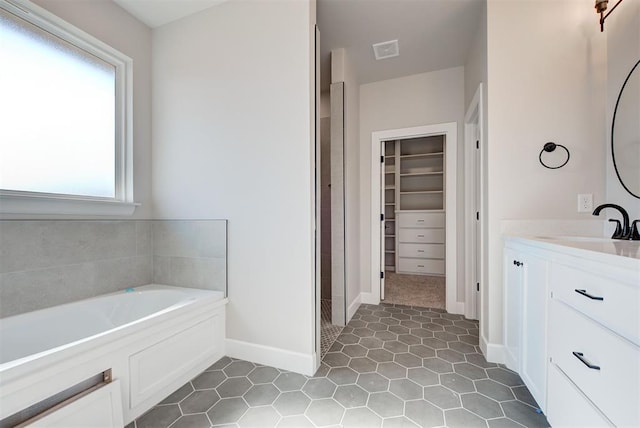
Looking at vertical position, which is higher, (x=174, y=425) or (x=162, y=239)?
(x=162, y=239)

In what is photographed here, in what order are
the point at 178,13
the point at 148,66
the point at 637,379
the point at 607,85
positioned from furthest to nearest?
1. the point at 148,66
2. the point at 178,13
3. the point at 607,85
4. the point at 637,379

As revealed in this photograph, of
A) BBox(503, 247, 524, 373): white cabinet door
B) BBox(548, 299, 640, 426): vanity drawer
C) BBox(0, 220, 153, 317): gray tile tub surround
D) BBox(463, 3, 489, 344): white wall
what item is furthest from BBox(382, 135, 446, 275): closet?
BBox(0, 220, 153, 317): gray tile tub surround

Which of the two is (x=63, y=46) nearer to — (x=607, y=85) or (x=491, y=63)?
(x=491, y=63)

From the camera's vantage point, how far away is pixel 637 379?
674mm

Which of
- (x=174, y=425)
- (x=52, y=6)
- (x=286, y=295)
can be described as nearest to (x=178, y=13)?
(x=52, y=6)

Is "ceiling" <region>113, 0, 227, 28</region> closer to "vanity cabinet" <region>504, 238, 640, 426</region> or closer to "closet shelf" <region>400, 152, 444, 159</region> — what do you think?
"vanity cabinet" <region>504, 238, 640, 426</region>

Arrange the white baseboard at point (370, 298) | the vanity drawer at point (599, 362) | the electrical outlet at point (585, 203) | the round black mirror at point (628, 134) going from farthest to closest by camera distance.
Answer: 1. the white baseboard at point (370, 298)
2. the electrical outlet at point (585, 203)
3. the round black mirror at point (628, 134)
4. the vanity drawer at point (599, 362)

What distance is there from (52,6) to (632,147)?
3.69 meters

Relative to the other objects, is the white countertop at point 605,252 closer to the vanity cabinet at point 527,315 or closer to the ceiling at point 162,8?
the vanity cabinet at point 527,315

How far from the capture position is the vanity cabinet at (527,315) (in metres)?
1.23

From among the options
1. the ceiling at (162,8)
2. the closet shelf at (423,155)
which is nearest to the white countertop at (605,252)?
the ceiling at (162,8)

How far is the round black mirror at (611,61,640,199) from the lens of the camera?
1460mm

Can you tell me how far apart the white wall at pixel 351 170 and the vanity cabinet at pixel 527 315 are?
1.31 metres

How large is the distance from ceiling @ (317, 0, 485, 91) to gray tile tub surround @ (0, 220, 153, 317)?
7.93 ft
